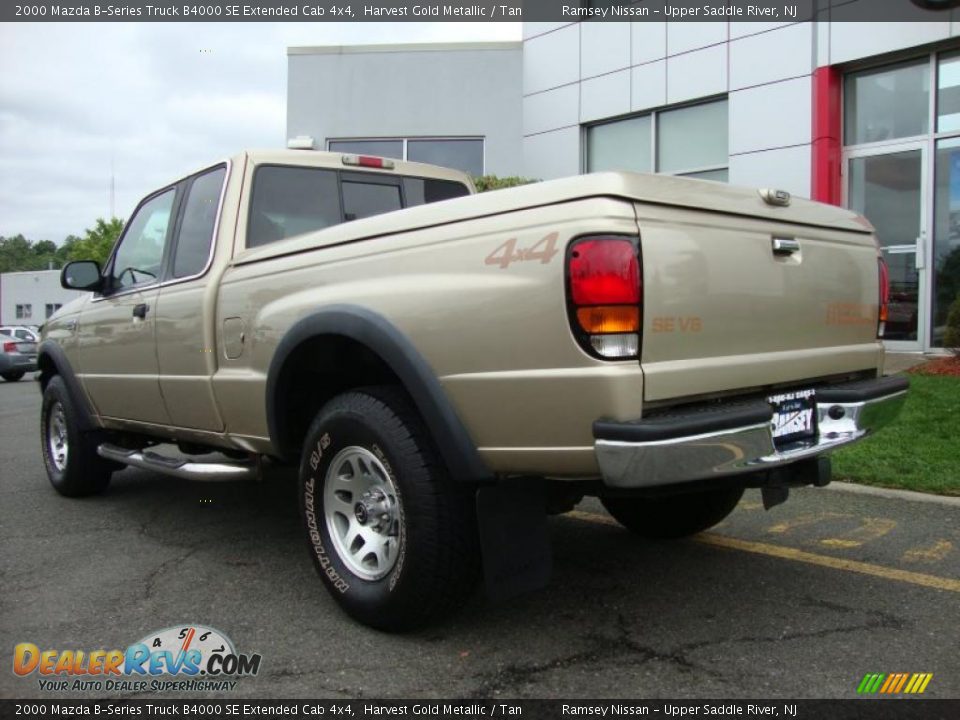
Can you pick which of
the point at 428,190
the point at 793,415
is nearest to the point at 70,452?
the point at 428,190

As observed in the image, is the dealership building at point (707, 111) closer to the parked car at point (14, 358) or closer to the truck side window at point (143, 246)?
the truck side window at point (143, 246)

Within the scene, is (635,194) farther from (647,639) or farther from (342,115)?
(342,115)

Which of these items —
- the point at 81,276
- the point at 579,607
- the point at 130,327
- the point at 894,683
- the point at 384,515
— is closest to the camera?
the point at 894,683

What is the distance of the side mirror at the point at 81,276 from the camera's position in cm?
494

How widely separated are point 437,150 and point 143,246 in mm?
11364

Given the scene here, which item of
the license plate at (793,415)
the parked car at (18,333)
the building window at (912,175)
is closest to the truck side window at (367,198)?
the license plate at (793,415)

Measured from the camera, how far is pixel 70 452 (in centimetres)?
541

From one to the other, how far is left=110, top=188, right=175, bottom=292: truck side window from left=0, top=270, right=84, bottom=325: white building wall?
61028 millimetres

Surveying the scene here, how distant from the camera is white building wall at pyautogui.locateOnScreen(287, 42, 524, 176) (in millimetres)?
15281

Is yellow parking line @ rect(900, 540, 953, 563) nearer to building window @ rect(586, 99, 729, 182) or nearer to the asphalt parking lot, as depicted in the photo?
the asphalt parking lot

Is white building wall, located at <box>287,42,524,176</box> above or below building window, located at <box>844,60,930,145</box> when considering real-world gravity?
above

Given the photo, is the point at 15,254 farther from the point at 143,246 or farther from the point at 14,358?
the point at 143,246

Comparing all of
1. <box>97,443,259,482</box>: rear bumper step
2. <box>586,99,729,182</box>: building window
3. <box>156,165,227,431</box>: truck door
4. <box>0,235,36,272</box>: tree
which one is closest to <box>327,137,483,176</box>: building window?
<box>586,99,729,182</box>: building window

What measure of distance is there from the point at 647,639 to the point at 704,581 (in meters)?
0.73
